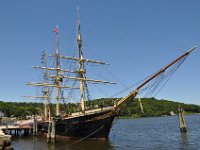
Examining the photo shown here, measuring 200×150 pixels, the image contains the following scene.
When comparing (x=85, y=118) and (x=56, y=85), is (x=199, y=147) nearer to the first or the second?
(x=85, y=118)

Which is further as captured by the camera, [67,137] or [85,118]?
[67,137]

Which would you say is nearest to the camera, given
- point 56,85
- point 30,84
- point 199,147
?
point 199,147

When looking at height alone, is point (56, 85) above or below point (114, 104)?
above

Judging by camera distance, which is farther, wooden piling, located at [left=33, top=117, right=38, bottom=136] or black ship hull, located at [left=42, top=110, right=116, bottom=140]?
wooden piling, located at [left=33, top=117, right=38, bottom=136]

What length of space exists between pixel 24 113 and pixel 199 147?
420 ft

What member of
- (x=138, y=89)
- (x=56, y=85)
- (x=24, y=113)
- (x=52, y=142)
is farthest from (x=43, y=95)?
(x=24, y=113)

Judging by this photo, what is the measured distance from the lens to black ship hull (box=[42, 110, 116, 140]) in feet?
134

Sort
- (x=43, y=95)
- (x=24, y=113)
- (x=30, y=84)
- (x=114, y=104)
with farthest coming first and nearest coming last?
1. (x=24, y=113)
2. (x=43, y=95)
3. (x=30, y=84)
4. (x=114, y=104)

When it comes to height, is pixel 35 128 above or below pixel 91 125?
below

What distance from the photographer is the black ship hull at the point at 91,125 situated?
40.8 m

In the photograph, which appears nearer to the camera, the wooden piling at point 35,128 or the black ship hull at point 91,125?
the black ship hull at point 91,125

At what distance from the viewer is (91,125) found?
4162 cm

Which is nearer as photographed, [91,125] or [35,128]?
[91,125]

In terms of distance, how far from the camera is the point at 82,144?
3806 centimetres
